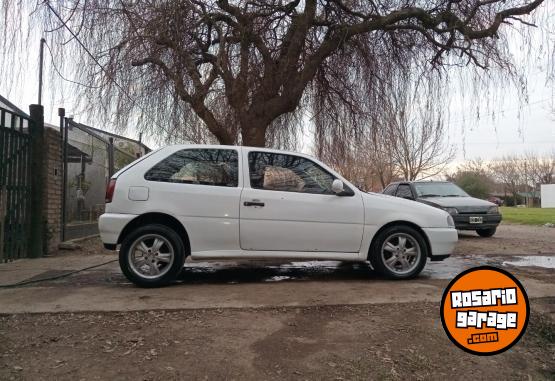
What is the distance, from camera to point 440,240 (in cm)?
560

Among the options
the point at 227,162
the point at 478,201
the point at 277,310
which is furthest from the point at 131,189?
the point at 478,201

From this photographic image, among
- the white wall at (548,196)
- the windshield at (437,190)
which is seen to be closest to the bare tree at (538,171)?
the white wall at (548,196)

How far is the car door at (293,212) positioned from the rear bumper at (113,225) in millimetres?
1352

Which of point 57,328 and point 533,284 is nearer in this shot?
point 57,328

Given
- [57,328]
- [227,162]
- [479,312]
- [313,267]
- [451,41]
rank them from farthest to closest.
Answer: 1. [451,41]
2. [313,267]
3. [227,162]
4. [57,328]
5. [479,312]

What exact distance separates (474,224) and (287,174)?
723cm

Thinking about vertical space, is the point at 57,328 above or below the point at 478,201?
below

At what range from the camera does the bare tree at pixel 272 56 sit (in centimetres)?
665

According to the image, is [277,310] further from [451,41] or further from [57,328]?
[451,41]

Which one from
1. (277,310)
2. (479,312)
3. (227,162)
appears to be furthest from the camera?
(227,162)

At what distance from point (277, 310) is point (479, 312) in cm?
221

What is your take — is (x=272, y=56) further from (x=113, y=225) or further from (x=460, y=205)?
(x=460, y=205)

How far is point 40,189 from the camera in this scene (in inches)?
284

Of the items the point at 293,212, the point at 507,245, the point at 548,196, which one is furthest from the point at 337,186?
the point at 548,196
